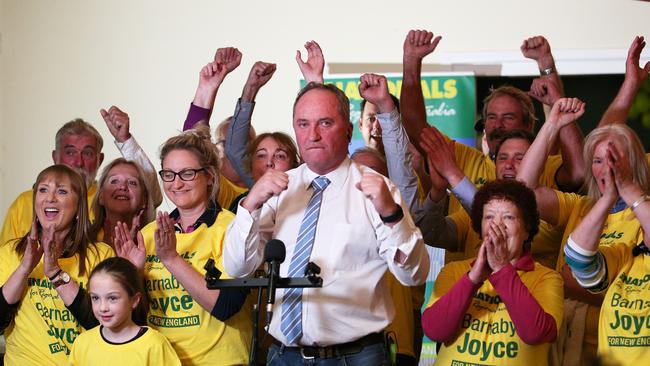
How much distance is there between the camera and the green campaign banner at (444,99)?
654 cm

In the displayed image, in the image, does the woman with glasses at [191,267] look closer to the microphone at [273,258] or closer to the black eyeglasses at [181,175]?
the black eyeglasses at [181,175]

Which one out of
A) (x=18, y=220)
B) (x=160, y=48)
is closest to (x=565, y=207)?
(x=18, y=220)

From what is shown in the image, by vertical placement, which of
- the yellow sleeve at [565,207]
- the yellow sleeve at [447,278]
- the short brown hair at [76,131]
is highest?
the short brown hair at [76,131]

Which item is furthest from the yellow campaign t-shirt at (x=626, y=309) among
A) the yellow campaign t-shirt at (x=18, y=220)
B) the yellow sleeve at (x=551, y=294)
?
the yellow campaign t-shirt at (x=18, y=220)

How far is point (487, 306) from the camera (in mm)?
3137

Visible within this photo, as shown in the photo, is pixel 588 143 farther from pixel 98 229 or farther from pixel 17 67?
pixel 17 67

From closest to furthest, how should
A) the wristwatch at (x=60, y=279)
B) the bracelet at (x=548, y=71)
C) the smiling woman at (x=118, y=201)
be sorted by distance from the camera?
the wristwatch at (x=60, y=279)
the smiling woman at (x=118, y=201)
the bracelet at (x=548, y=71)

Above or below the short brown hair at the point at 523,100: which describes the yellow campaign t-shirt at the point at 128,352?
below

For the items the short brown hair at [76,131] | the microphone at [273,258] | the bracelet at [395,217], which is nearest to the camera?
the microphone at [273,258]

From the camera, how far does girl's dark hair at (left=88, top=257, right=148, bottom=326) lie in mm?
3322

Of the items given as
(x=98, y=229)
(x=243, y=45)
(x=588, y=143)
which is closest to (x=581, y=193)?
(x=588, y=143)

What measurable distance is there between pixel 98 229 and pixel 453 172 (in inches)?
56.5

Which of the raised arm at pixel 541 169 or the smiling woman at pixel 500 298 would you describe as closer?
the smiling woman at pixel 500 298

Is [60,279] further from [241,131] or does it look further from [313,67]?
[313,67]
